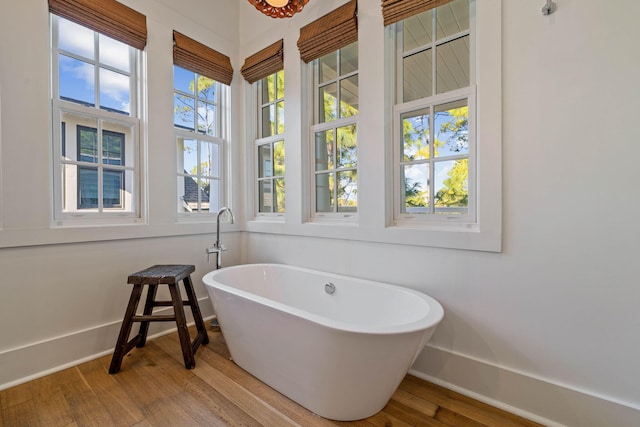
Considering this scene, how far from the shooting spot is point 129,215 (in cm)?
215

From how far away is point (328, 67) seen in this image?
2344 mm

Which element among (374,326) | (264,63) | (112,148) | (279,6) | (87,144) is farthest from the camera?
(264,63)

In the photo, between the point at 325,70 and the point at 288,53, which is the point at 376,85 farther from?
the point at 288,53

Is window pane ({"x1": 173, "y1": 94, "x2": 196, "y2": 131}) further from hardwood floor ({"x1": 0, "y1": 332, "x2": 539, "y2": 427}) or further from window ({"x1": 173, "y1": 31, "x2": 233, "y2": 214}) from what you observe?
hardwood floor ({"x1": 0, "y1": 332, "x2": 539, "y2": 427})

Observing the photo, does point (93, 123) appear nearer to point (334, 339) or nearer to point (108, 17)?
point (108, 17)

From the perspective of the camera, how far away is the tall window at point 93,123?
1.84m

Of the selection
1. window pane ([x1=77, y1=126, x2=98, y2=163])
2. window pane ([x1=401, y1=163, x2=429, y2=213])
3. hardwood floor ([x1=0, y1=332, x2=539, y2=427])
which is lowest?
hardwood floor ([x1=0, y1=332, x2=539, y2=427])

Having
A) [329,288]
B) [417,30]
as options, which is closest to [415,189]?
[329,288]

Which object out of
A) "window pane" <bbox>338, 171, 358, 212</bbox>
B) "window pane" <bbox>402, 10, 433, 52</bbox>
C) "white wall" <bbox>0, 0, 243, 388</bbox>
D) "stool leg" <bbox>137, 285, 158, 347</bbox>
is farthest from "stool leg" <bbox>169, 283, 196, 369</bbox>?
"window pane" <bbox>402, 10, 433, 52</bbox>

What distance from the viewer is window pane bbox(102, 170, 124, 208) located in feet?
6.70

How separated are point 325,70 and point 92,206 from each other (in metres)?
2.11

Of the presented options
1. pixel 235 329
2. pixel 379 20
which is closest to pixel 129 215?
pixel 235 329

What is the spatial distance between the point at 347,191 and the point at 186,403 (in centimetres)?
171

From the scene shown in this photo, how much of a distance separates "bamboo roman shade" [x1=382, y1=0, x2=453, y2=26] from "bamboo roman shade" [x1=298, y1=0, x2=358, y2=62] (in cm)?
26
